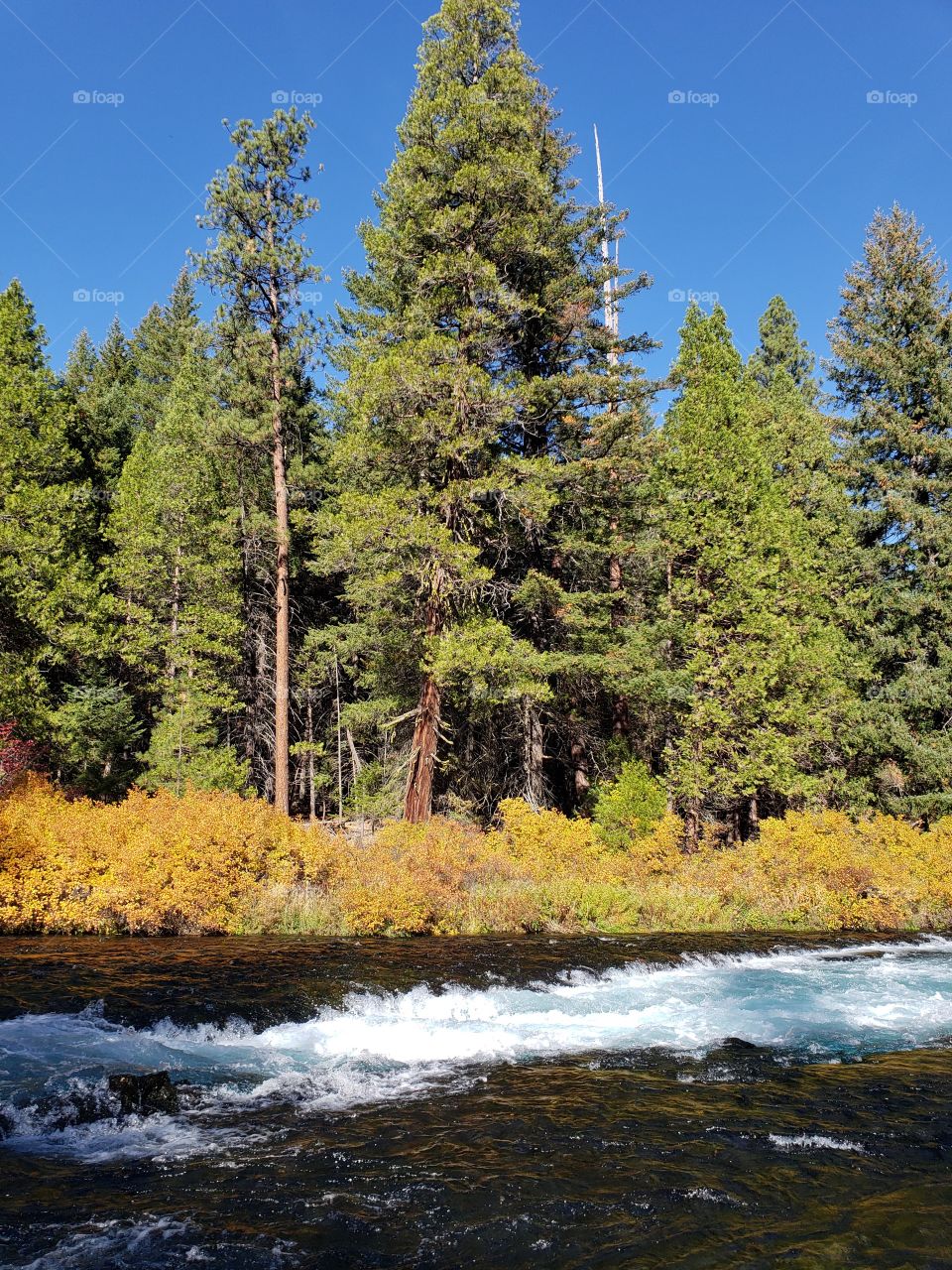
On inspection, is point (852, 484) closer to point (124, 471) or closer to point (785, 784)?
point (785, 784)

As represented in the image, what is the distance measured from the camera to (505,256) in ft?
67.2

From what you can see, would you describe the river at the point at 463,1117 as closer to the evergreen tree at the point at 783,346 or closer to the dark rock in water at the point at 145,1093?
the dark rock in water at the point at 145,1093

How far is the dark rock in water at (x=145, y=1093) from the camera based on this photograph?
583 cm

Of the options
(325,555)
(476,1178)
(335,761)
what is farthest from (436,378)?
(335,761)

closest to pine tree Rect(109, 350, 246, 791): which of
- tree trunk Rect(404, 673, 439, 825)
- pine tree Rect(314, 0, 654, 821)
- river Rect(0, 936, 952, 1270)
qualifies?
pine tree Rect(314, 0, 654, 821)

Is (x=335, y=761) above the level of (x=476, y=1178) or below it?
above

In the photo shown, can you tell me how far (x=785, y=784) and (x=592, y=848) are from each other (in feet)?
18.5

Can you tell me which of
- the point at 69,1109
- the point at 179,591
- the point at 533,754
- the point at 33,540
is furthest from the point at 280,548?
the point at 69,1109

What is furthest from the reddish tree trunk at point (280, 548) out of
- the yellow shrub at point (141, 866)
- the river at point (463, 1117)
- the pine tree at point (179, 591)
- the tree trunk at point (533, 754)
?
the river at point (463, 1117)

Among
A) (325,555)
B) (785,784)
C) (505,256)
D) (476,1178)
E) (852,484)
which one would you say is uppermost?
(505,256)

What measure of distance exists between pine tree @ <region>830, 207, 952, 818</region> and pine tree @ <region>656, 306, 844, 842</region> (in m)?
3.36

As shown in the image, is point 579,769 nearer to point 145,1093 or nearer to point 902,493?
point 902,493

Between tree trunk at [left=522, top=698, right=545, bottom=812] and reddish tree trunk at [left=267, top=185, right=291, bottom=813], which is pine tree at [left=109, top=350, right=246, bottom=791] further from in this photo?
tree trunk at [left=522, top=698, right=545, bottom=812]

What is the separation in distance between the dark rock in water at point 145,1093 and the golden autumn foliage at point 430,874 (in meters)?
6.93
